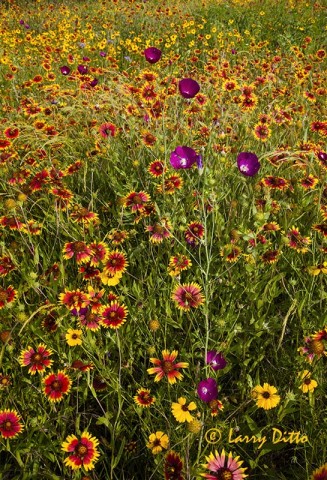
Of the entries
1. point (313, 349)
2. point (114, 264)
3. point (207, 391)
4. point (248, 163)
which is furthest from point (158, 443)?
point (248, 163)

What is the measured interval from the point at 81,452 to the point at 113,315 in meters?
0.43

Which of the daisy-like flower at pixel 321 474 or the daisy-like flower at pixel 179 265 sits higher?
the daisy-like flower at pixel 179 265

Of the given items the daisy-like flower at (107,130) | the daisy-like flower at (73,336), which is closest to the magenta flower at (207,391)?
the daisy-like flower at (73,336)

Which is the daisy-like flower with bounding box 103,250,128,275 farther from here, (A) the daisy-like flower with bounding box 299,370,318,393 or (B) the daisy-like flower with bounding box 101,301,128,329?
(A) the daisy-like flower with bounding box 299,370,318,393

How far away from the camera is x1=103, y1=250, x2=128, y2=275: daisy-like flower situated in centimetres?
143

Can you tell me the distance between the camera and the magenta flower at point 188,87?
167cm

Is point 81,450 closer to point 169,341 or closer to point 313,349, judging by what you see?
point 169,341

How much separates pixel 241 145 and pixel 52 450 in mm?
1964

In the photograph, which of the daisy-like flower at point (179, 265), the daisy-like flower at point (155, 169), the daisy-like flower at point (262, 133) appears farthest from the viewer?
the daisy-like flower at point (262, 133)

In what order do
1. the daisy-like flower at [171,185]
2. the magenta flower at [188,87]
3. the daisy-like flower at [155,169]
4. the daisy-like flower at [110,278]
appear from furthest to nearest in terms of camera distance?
the daisy-like flower at [155,169] → the daisy-like flower at [171,185] → the magenta flower at [188,87] → the daisy-like flower at [110,278]

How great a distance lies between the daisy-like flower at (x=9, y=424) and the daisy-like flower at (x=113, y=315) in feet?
1.31

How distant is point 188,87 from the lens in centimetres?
169

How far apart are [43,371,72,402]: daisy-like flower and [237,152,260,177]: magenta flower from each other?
0.99m

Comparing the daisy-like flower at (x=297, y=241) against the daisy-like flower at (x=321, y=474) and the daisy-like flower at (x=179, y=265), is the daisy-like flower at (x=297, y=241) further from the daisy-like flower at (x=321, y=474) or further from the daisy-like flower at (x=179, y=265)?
the daisy-like flower at (x=321, y=474)
